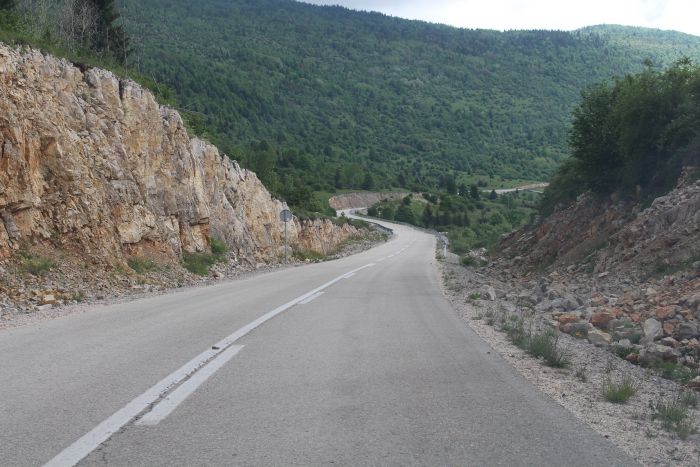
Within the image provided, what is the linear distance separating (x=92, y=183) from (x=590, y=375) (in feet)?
54.2

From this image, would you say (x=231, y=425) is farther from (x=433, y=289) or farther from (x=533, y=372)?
(x=433, y=289)

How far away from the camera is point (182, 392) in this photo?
567 cm

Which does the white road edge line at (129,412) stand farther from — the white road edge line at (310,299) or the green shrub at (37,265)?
the green shrub at (37,265)

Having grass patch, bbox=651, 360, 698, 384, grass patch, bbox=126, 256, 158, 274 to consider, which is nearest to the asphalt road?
grass patch, bbox=651, 360, 698, 384

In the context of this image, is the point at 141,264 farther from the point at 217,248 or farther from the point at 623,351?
the point at 623,351

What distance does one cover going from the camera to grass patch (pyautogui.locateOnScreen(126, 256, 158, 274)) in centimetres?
1942

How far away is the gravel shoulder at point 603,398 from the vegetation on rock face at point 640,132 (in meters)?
13.1

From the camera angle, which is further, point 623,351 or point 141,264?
point 141,264

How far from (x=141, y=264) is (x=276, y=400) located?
15724 mm

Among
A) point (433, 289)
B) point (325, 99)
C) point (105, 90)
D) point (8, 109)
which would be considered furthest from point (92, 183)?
point (325, 99)

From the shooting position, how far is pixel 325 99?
190500 mm

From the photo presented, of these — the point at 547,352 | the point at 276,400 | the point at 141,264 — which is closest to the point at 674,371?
the point at 547,352

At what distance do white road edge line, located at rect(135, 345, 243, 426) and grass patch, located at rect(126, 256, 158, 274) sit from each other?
13.0 m

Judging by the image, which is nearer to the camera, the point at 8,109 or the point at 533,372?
the point at 533,372
